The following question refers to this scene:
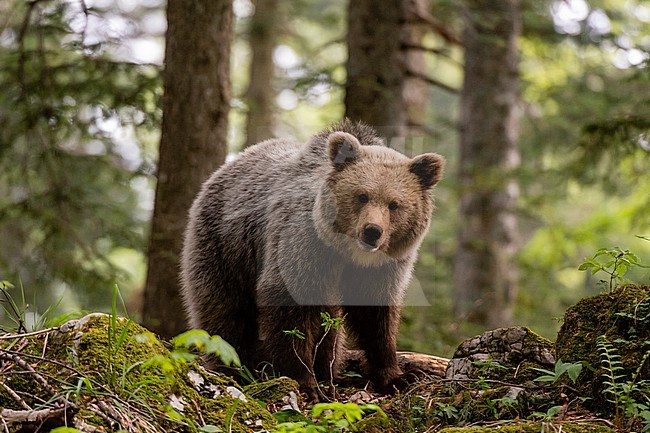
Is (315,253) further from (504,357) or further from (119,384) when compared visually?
(119,384)

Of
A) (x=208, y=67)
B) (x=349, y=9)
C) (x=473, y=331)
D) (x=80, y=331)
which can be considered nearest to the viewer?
(x=80, y=331)

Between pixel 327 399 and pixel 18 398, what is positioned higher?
pixel 18 398

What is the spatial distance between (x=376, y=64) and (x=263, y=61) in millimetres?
7143

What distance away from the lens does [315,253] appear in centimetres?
543

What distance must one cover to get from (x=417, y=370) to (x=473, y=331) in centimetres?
600

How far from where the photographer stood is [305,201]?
5.61 metres

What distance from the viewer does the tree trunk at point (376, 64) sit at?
861 cm

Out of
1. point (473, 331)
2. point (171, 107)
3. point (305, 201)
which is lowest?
point (473, 331)

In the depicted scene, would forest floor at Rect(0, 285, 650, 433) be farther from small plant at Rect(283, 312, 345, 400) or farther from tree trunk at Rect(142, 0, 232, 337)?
tree trunk at Rect(142, 0, 232, 337)

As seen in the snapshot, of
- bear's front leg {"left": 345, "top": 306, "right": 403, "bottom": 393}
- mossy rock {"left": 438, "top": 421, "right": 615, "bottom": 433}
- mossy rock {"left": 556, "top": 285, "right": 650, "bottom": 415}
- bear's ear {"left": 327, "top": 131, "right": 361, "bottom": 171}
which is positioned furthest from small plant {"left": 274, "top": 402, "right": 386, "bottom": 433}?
bear's ear {"left": 327, "top": 131, "right": 361, "bottom": 171}

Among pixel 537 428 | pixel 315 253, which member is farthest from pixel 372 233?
pixel 537 428

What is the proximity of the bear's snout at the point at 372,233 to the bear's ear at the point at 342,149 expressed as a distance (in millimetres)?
635

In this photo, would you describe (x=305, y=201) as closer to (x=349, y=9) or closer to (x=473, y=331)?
(x=349, y=9)

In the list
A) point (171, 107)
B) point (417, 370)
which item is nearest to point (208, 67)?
point (171, 107)
